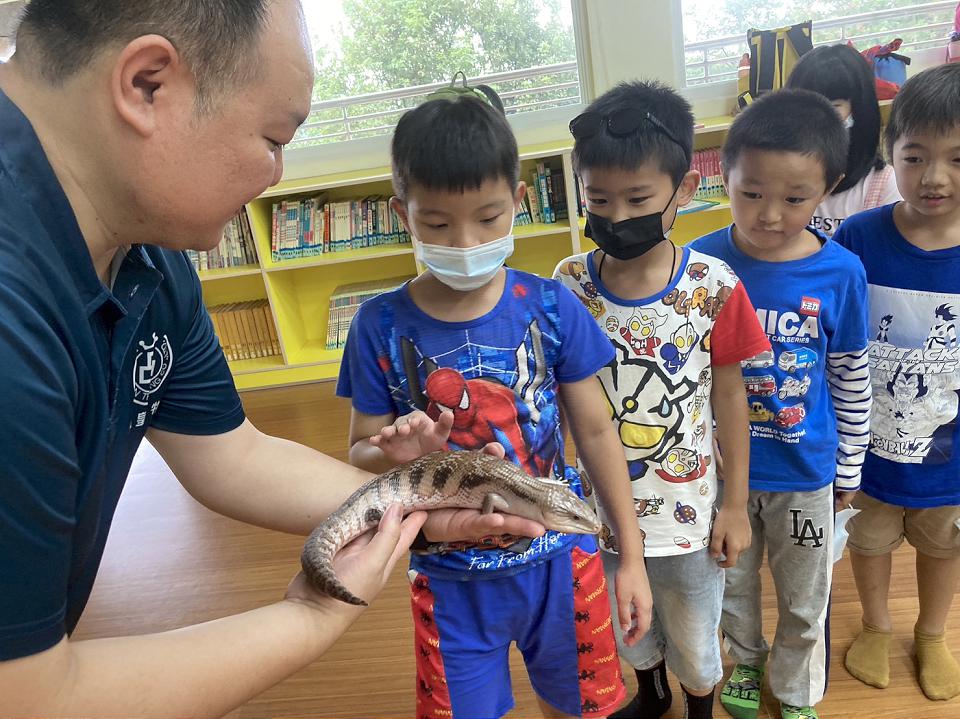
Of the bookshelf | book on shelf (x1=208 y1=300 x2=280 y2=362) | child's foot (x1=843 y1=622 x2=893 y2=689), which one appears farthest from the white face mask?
book on shelf (x1=208 y1=300 x2=280 y2=362)

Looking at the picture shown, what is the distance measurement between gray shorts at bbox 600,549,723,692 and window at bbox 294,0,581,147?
13.2ft

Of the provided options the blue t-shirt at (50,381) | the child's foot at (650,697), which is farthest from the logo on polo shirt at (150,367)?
the child's foot at (650,697)

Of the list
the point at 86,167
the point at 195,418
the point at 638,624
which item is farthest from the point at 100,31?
the point at 638,624

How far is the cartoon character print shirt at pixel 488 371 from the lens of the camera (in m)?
1.30

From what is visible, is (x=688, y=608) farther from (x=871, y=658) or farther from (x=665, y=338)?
(x=871, y=658)

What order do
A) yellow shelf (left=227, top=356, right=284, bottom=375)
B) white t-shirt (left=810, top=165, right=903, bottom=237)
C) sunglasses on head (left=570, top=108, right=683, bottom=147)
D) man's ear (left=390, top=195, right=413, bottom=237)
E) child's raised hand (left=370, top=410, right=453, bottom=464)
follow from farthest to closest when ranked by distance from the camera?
yellow shelf (left=227, top=356, right=284, bottom=375)
white t-shirt (left=810, top=165, right=903, bottom=237)
sunglasses on head (left=570, top=108, right=683, bottom=147)
man's ear (left=390, top=195, right=413, bottom=237)
child's raised hand (left=370, top=410, right=453, bottom=464)

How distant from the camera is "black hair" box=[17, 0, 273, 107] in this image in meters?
0.75

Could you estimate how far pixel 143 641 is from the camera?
2.85 feet

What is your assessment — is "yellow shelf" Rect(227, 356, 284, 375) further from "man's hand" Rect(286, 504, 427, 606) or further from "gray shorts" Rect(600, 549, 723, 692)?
"man's hand" Rect(286, 504, 427, 606)

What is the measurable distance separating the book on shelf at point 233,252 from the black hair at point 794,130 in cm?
382

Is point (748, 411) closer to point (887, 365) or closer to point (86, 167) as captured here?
point (887, 365)

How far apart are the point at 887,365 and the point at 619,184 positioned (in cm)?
86

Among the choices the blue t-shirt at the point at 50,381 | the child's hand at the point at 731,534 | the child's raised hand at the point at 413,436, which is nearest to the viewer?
the blue t-shirt at the point at 50,381

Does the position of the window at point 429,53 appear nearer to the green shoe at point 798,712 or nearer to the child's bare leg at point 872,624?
the child's bare leg at point 872,624
